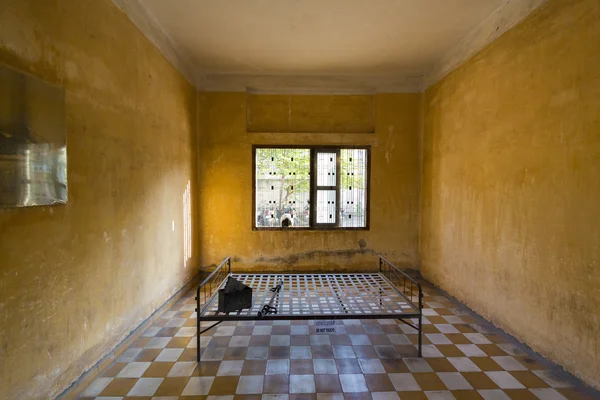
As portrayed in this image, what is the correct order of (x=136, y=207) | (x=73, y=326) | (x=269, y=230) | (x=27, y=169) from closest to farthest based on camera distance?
(x=27, y=169)
(x=73, y=326)
(x=136, y=207)
(x=269, y=230)

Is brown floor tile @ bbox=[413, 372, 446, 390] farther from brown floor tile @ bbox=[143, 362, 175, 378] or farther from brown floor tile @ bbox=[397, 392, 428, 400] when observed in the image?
brown floor tile @ bbox=[143, 362, 175, 378]

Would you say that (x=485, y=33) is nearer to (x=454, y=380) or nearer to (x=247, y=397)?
(x=454, y=380)

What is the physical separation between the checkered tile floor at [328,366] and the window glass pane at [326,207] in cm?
222

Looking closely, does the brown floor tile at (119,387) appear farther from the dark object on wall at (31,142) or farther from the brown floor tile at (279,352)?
the dark object on wall at (31,142)

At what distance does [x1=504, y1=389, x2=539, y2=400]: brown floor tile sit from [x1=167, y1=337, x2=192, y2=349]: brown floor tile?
2.82 m

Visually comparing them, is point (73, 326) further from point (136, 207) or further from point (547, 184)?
point (547, 184)

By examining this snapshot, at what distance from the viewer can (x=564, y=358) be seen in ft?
8.68

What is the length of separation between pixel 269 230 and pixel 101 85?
3.41 metres

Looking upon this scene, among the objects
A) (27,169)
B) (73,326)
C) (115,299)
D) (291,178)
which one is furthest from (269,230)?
(27,169)

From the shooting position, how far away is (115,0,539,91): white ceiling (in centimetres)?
335

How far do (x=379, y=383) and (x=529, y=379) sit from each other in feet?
4.07

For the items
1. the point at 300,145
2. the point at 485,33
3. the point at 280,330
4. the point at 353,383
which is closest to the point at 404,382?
the point at 353,383

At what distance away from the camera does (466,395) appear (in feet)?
7.97

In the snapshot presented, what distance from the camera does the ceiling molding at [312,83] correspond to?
5.41 m
